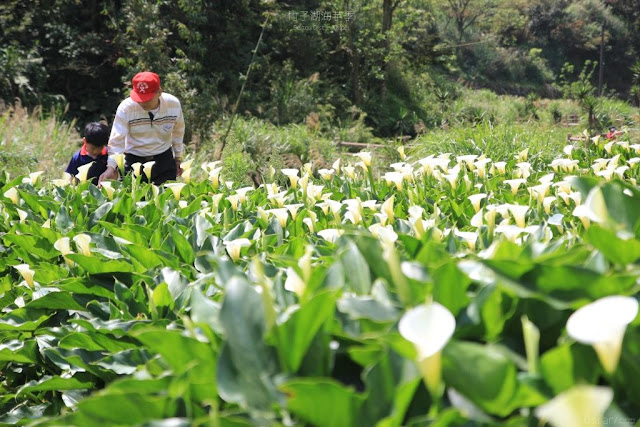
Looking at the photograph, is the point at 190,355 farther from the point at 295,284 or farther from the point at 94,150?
the point at 94,150

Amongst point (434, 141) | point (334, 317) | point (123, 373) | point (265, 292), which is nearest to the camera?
point (265, 292)

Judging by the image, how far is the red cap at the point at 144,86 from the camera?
13.0 ft

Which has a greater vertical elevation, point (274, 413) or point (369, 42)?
point (274, 413)

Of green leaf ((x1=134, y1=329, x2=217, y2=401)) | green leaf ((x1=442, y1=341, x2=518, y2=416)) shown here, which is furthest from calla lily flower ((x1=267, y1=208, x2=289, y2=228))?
green leaf ((x1=442, y1=341, x2=518, y2=416))

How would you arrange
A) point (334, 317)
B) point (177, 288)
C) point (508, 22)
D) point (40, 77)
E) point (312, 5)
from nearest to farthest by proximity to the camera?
point (334, 317) < point (177, 288) < point (40, 77) < point (312, 5) < point (508, 22)

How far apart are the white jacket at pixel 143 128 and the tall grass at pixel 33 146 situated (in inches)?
71.8

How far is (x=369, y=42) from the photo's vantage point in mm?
15133

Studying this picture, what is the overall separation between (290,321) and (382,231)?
519 mm

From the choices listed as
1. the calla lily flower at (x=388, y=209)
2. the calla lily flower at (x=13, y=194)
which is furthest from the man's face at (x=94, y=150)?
the calla lily flower at (x=388, y=209)

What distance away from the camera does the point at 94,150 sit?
4500 mm

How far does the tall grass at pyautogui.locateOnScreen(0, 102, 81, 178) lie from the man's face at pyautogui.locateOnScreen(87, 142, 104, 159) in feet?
4.46

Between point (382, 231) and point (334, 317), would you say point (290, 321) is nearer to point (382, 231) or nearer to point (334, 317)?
point (334, 317)

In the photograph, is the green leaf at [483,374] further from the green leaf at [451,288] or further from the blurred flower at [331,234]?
the blurred flower at [331,234]

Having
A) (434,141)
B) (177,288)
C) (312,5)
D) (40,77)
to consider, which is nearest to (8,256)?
(177,288)
